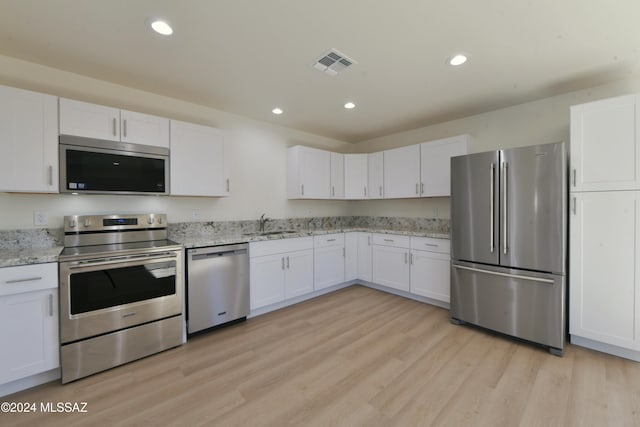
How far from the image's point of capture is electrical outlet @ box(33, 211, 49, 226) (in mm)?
2284

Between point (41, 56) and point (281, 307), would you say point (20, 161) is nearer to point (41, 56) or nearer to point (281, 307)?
point (41, 56)

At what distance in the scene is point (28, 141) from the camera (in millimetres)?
2059

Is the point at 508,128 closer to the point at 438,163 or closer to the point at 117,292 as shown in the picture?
the point at 438,163

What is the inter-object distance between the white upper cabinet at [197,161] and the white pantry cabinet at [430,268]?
2.56 metres

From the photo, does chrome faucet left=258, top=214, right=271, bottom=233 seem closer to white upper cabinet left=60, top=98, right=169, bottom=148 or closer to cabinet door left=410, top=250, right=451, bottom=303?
white upper cabinet left=60, top=98, right=169, bottom=148

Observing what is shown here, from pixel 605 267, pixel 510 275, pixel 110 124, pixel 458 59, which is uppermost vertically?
pixel 458 59

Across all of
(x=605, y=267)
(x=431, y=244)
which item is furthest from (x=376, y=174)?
(x=605, y=267)

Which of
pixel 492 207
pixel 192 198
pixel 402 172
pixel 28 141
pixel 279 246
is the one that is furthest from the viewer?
pixel 402 172

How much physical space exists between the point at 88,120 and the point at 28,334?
5.61 ft

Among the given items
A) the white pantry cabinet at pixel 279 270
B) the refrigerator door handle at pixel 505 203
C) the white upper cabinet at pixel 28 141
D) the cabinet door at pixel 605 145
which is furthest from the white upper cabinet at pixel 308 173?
the cabinet door at pixel 605 145

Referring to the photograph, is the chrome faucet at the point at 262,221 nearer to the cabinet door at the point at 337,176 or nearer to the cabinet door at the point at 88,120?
the cabinet door at the point at 337,176

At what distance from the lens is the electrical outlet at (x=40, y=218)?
89.9 inches

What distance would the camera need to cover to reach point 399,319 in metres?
3.01

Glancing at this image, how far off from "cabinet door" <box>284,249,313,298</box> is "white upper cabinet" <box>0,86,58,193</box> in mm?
2331
